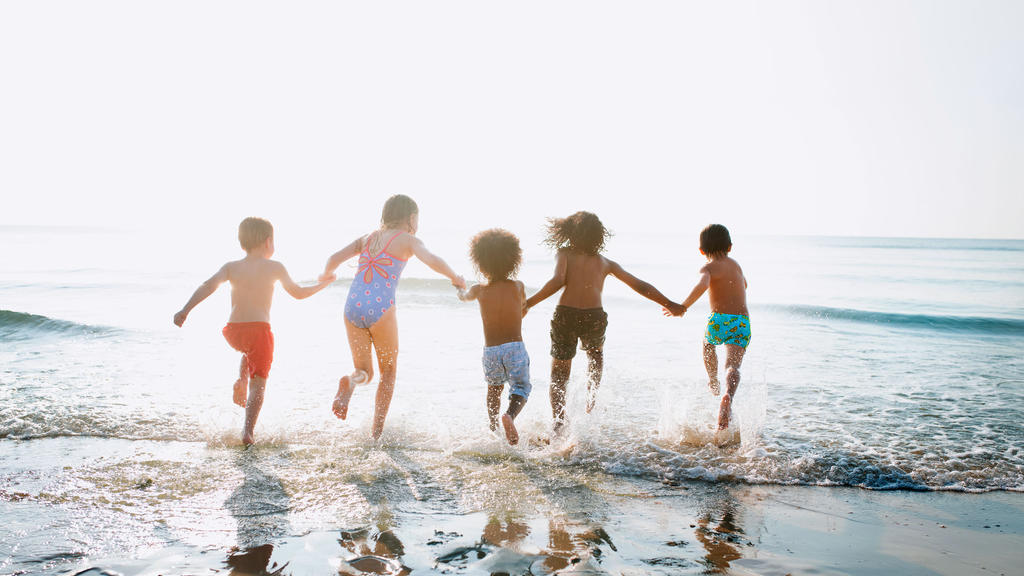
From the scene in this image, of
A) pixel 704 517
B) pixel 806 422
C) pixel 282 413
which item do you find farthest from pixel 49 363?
pixel 806 422

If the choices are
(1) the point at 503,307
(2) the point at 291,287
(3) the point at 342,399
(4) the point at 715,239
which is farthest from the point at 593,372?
(2) the point at 291,287

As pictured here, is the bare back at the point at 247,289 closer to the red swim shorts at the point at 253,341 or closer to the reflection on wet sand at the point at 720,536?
the red swim shorts at the point at 253,341

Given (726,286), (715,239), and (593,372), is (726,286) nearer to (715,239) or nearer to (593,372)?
(715,239)

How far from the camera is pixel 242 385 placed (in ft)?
15.8

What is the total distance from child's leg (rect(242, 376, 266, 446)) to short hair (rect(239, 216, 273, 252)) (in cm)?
99

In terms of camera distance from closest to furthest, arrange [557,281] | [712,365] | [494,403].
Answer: [494,403]
[557,281]
[712,365]

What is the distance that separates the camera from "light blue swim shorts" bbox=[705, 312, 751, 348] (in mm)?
5473

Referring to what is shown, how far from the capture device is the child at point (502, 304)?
15.6ft

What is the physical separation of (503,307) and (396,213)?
3.47ft

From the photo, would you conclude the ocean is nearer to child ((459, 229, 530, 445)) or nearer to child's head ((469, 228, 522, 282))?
child ((459, 229, 530, 445))

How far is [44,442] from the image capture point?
4879mm

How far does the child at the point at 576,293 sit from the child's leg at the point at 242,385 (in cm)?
216

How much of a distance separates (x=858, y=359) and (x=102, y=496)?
9196mm

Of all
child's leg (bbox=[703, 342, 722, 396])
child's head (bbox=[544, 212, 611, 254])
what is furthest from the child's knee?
child's leg (bbox=[703, 342, 722, 396])
